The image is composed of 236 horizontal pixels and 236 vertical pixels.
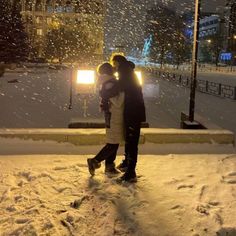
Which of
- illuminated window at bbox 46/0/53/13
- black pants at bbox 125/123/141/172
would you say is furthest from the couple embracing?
illuminated window at bbox 46/0/53/13

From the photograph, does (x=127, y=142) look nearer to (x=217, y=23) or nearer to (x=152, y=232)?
(x=152, y=232)

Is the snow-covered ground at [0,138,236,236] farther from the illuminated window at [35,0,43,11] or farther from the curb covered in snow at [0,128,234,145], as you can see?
the illuminated window at [35,0,43,11]

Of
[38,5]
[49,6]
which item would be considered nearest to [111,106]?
[49,6]

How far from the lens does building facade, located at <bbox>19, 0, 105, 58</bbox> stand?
8805 centimetres

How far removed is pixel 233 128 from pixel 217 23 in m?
111

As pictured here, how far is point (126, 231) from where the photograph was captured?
3.89 m

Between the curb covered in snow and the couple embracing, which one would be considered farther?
the curb covered in snow

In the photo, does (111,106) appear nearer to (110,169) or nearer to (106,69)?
(106,69)

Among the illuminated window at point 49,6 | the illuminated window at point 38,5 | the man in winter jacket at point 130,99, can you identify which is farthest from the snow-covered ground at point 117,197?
the illuminated window at point 38,5

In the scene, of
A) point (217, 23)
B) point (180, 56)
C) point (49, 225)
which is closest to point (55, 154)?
point (49, 225)

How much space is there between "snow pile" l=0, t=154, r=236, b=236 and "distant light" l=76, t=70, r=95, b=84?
4.49 meters

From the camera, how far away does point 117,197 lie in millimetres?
4742

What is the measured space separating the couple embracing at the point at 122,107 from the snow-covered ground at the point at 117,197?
34 centimetres

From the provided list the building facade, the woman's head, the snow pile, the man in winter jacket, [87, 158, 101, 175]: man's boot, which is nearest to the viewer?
the snow pile
